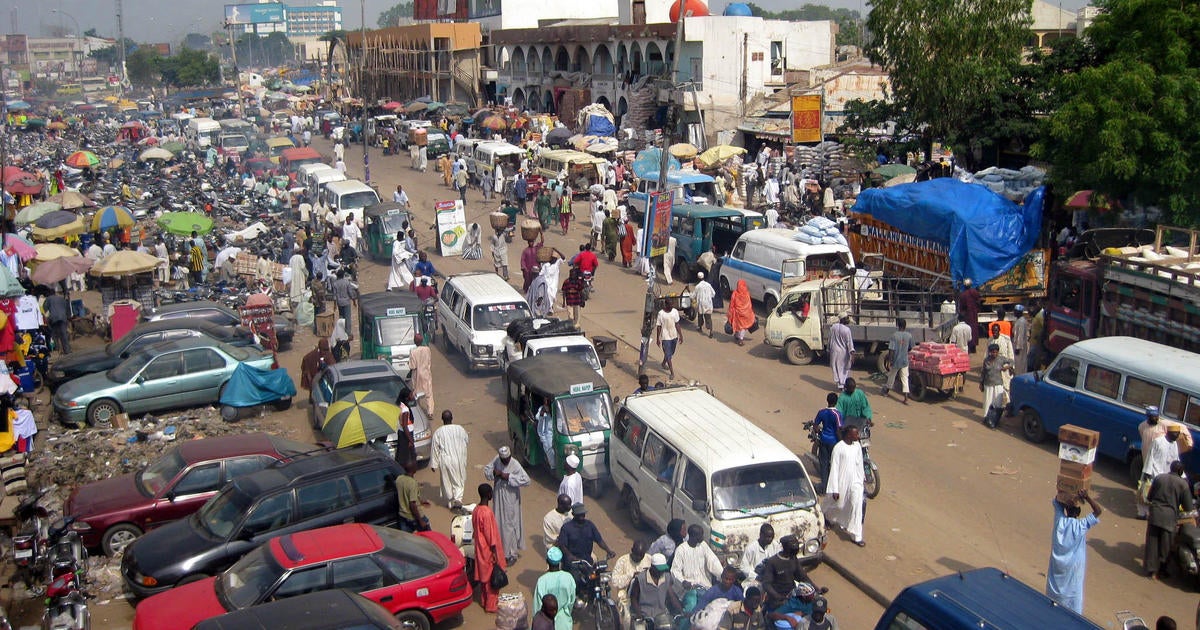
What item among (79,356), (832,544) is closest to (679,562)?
(832,544)

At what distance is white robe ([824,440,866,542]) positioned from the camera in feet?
34.7

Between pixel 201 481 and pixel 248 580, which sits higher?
pixel 248 580

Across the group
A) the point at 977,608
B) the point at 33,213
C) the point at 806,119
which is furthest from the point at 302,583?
the point at 806,119

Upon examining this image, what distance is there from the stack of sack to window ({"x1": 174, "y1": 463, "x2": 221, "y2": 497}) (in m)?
12.6

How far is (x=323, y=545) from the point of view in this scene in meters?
8.80

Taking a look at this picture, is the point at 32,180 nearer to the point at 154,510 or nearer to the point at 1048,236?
the point at 154,510

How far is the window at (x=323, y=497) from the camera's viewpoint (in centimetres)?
1024

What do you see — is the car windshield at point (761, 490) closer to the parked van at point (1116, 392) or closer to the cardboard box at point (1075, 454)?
the cardboard box at point (1075, 454)

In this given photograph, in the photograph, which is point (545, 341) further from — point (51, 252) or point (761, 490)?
point (51, 252)

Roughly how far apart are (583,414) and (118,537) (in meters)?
5.44

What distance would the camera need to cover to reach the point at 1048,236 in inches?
797

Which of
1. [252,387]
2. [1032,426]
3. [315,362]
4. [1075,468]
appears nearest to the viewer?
[1075,468]

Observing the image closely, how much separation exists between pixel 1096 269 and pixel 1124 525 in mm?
5694

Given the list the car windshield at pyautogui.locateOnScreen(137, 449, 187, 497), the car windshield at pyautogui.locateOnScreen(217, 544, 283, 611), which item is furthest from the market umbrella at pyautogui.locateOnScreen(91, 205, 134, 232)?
the car windshield at pyautogui.locateOnScreen(217, 544, 283, 611)
